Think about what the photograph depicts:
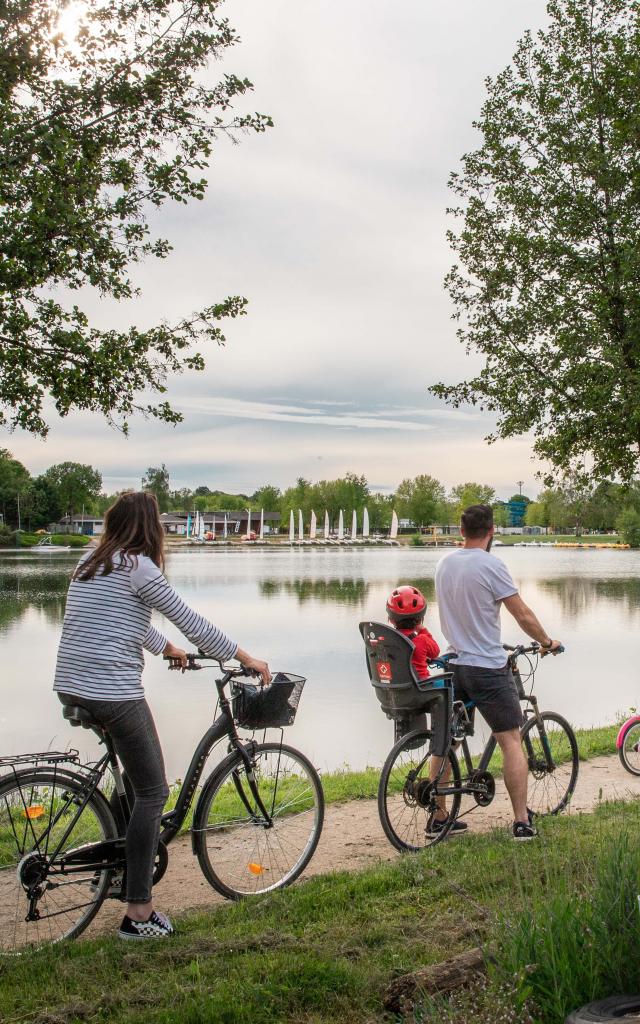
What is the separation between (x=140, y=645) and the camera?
4.12 m

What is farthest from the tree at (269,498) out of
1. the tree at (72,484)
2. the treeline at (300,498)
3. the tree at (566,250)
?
the tree at (566,250)

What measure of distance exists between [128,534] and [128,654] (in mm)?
557

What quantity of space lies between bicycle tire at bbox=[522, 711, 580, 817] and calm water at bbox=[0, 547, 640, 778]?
4.56 meters

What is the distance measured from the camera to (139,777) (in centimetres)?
409

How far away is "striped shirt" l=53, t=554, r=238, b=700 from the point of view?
3969 millimetres

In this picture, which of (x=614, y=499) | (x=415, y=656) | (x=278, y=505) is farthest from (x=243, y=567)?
(x=278, y=505)

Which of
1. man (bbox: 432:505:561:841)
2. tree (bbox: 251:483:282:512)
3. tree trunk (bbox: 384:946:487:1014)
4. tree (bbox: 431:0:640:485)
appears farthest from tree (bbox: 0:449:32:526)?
tree trunk (bbox: 384:946:487:1014)

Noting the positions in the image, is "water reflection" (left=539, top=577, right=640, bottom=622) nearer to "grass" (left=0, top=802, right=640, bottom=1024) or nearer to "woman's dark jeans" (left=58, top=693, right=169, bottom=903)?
"grass" (left=0, top=802, right=640, bottom=1024)

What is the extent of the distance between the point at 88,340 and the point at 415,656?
520 centimetres

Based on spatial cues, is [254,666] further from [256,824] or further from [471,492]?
[471,492]

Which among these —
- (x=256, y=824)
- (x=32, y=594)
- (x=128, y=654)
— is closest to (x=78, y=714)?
(x=128, y=654)

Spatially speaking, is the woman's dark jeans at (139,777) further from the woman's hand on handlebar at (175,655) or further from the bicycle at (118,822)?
the woman's hand on handlebar at (175,655)

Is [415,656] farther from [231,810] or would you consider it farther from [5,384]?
[5,384]

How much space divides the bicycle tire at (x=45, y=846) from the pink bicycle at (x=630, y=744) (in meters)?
5.24
